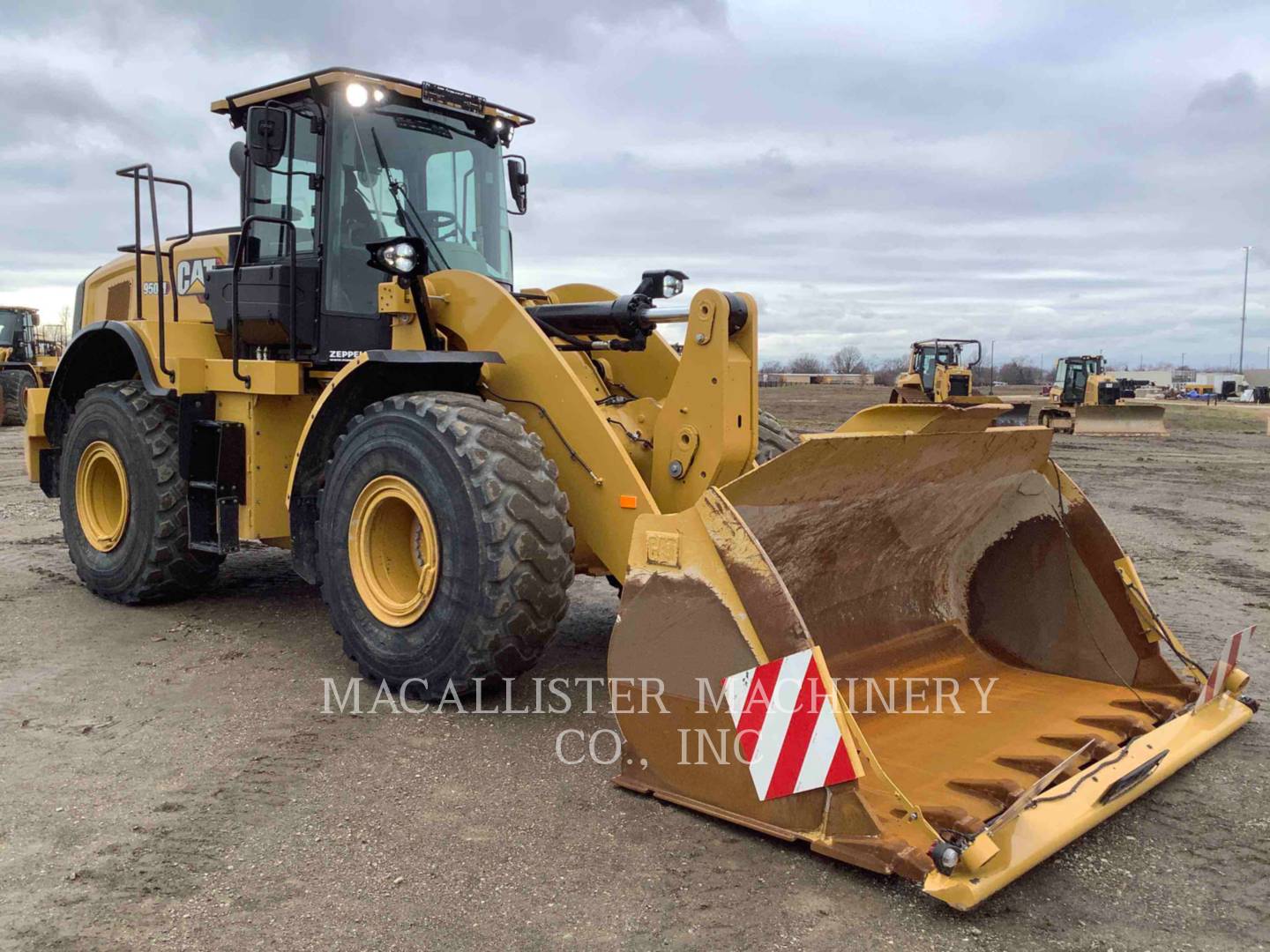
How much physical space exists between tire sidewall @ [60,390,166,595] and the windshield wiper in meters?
2.05

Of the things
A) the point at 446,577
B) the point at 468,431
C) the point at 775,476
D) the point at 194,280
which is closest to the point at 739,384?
the point at 775,476

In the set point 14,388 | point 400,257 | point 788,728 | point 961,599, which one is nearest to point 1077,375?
point 14,388

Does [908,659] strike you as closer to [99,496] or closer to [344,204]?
[344,204]

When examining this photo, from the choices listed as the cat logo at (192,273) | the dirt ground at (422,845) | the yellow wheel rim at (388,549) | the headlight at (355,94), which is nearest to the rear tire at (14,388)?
the cat logo at (192,273)

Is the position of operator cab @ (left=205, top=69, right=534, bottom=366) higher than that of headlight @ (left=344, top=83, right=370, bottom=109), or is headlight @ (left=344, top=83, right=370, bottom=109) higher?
headlight @ (left=344, top=83, right=370, bottom=109)

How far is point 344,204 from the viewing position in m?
5.38

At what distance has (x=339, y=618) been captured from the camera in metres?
4.75

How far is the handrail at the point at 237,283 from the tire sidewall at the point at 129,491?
3.07 ft

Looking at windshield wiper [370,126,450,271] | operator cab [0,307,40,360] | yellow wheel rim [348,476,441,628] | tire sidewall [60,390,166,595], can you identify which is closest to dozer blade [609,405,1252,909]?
yellow wheel rim [348,476,441,628]

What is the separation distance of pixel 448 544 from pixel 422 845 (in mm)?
1273

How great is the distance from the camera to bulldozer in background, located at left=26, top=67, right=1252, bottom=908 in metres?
3.31

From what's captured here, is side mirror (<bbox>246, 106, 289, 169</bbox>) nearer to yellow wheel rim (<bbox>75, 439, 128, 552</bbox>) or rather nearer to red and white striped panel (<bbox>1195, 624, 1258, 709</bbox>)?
yellow wheel rim (<bbox>75, 439, 128, 552</bbox>)

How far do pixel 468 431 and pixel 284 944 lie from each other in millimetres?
2045

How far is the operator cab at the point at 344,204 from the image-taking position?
536 cm
